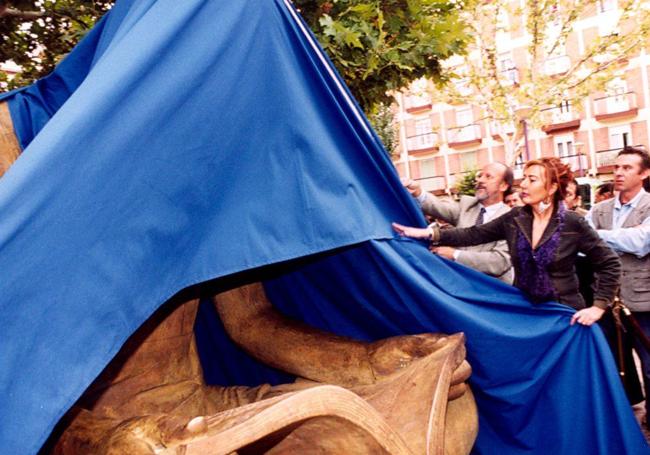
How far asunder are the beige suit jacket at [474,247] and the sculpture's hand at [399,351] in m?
1.68

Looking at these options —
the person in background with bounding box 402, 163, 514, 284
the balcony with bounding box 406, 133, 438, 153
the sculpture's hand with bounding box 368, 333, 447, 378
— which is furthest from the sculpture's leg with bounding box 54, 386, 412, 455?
the balcony with bounding box 406, 133, 438, 153

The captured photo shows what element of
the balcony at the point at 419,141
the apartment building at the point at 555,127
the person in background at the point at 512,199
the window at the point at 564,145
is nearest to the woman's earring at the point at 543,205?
the person in background at the point at 512,199

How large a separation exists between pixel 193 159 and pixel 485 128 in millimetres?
32125

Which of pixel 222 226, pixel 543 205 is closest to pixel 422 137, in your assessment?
pixel 543 205

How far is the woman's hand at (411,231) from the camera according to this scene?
2.25m

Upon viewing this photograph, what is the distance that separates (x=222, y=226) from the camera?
1.71 metres

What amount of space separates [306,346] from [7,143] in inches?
44.0

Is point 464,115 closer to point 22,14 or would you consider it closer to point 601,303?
point 22,14

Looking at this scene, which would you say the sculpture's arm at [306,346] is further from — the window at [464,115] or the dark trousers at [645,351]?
the window at [464,115]

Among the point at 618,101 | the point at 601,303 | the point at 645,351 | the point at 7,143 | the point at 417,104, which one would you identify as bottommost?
the point at 645,351

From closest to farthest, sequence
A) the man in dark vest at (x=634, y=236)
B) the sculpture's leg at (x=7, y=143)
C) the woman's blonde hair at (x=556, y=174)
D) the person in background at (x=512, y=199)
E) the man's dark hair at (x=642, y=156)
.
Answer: the sculpture's leg at (x=7, y=143) → the woman's blonde hair at (x=556, y=174) → the man in dark vest at (x=634, y=236) → the man's dark hair at (x=642, y=156) → the person in background at (x=512, y=199)

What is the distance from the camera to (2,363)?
1.27 meters

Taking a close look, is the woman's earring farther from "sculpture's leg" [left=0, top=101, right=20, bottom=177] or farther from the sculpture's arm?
"sculpture's leg" [left=0, top=101, right=20, bottom=177]

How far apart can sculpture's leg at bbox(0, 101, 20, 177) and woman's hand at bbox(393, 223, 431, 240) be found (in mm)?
1216
